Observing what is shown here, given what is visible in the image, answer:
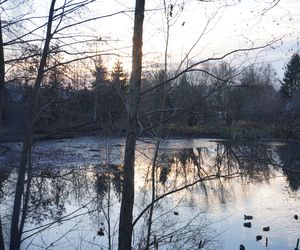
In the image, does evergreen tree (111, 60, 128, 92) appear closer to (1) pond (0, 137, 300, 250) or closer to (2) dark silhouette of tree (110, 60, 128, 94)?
(2) dark silhouette of tree (110, 60, 128, 94)

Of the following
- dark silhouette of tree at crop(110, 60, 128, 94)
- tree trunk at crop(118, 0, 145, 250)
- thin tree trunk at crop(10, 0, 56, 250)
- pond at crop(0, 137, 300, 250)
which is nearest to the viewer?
tree trunk at crop(118, 0, 145, 250)

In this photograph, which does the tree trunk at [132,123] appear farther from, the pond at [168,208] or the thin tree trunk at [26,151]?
the pond at [168,208]

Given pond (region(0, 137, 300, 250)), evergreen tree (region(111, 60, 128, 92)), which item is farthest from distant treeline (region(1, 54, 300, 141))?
pond (region(0, 137, 300, 250))

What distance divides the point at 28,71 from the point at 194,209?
1023 centimetres

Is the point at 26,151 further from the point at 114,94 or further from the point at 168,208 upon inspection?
the point at 168,208

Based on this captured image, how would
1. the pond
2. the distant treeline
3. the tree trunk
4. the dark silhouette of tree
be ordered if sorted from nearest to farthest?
the tree trunk → the distant treeline → the dark silhouette of tree → the pond

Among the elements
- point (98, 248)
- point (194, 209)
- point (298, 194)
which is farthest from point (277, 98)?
point (98, 248)

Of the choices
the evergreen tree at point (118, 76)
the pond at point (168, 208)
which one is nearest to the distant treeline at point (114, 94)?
the evergreen tree at point (118, 76)

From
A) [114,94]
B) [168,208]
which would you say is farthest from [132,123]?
[168,208]

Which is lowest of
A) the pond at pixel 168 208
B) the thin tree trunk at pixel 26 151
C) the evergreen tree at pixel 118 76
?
the pond at pixel 168 208

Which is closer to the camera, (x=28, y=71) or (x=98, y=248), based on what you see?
(x=28, y=71)

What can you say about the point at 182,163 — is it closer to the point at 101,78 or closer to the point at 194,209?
the point at 194,209

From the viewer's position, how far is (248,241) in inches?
512

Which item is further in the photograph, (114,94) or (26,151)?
(114,94)
